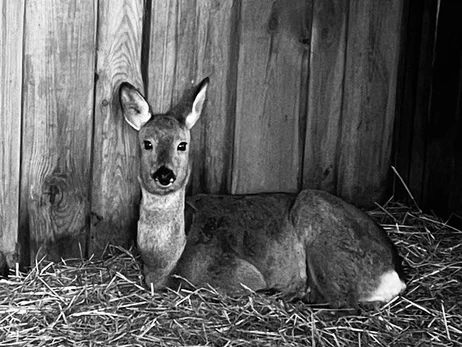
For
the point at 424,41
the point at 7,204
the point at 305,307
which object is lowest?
the point at 305,307

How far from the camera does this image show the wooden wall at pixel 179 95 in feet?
20.0

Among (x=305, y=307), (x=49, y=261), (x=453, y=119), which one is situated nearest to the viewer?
(x=305, y=307)

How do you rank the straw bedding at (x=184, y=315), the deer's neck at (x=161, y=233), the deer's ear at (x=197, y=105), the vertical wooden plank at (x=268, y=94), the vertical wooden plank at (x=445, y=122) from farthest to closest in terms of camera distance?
the vertical wooden plank at (x=445, y=122) → the vertical wooden plank at (x=268, y=94) → the deer's ear at (x=197, y=105) → the deer's neck at (x=161, y=233) → the straw bedding at (x=184, y=315)

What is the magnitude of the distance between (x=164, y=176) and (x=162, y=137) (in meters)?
0.26

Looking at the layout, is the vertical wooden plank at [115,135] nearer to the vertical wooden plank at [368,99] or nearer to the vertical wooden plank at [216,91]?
the vertical wooden plank at [216,91]

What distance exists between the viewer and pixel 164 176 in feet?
19.2

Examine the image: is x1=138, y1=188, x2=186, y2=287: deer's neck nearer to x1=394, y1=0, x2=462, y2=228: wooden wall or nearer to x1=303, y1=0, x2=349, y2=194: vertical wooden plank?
x1=303, y1=0, x2=349, y2=194: vertical wooden plank

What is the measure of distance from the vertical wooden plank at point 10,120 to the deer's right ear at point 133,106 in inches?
23.1

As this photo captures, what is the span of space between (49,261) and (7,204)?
0.43m

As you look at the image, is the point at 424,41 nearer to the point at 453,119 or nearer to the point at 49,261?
the point at 453,119

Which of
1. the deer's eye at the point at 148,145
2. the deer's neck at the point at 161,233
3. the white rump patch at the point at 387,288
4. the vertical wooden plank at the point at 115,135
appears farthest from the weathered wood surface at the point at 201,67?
the white rump patch at the point at 387,288

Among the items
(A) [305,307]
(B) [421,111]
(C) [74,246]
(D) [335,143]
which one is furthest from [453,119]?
(C) [74,246]

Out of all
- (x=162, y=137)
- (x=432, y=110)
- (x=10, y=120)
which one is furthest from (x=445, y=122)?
(x=10, y=120)

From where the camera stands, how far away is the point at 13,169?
6.08 metres
